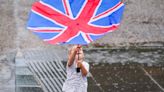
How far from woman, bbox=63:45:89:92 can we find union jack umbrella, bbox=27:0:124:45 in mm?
311

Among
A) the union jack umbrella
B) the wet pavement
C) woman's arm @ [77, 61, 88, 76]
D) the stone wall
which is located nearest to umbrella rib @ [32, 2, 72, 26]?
the union jack umbrella

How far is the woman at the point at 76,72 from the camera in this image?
6543 millimetres

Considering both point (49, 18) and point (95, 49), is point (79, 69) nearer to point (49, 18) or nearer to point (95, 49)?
point (49, 18)

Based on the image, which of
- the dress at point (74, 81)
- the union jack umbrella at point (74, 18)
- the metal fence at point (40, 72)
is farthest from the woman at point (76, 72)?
the metal fence at point (40, 72)

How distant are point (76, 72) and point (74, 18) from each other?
0.69 m

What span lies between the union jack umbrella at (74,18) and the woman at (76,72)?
1.02 ft

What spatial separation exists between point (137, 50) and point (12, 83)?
3004 millimetres

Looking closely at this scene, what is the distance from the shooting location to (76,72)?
21.7 feet

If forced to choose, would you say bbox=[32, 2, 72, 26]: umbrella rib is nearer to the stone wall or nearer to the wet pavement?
the wet pavement

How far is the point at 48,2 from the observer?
256 inches

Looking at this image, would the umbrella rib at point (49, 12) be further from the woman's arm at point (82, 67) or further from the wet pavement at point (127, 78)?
the wet pavement at point (127, 78)

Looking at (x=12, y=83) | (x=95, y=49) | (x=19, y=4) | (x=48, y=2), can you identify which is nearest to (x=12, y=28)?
(x=19, y=4)

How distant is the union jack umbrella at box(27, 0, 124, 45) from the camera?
20.7 ft

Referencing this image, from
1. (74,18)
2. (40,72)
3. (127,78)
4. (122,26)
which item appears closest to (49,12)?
(74,18)
